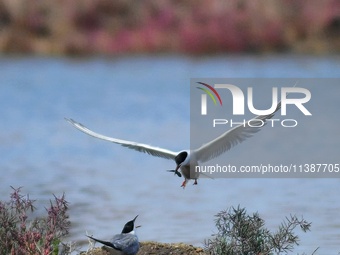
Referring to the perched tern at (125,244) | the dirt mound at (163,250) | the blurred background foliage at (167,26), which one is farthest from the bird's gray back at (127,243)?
the blurred background foliage at (167,26)

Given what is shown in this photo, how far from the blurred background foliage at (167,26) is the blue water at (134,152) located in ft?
3.59

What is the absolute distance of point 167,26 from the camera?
102 feet

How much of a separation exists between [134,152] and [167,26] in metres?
15.7

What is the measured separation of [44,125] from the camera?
1906cm

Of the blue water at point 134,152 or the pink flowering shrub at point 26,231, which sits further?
the blue water at point 134,152

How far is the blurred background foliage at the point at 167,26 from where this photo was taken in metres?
30.2

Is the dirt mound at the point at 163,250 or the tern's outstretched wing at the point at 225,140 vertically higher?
the tern's outstretched wing at the point at 225,140

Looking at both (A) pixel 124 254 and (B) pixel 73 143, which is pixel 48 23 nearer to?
(B) pixel 73 143

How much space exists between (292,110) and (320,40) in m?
10.6

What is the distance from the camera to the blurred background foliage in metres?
30.2

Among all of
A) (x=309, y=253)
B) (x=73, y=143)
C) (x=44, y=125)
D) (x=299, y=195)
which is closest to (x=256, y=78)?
(x=44, y=125)

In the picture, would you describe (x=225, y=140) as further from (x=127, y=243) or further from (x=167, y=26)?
(x=167, y=26)

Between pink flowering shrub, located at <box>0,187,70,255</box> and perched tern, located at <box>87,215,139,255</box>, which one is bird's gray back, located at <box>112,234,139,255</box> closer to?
perched tern, located at <box>87,215,139,255</box>

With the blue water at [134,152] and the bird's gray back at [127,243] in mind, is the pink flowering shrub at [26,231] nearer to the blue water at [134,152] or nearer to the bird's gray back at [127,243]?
the bird's gray back at [127,243]
